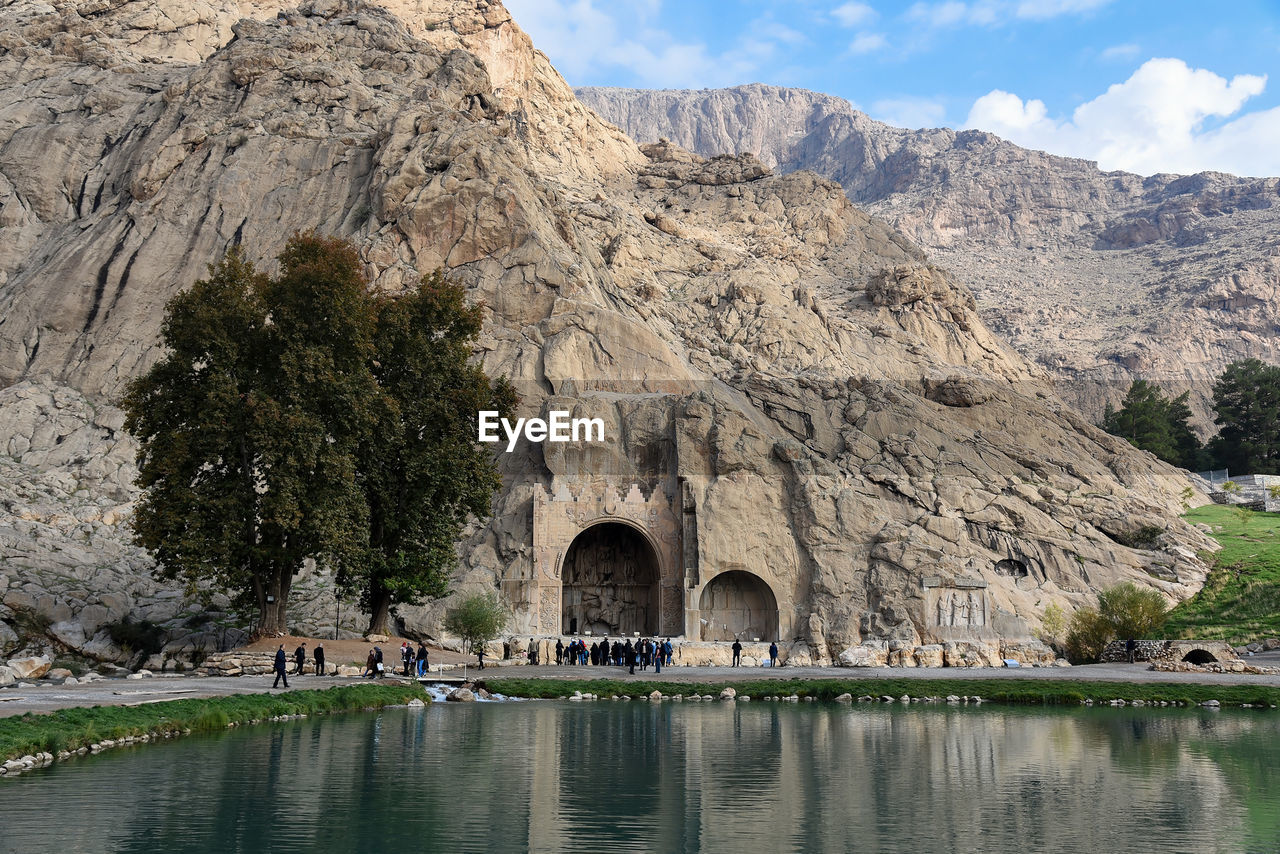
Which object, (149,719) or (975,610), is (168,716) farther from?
(975,610)

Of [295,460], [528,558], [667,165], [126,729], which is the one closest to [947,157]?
[667,165]

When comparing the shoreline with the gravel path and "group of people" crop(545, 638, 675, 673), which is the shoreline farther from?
"group of people" crop(545, 638, 675, 673)

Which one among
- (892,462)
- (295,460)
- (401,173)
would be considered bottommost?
(295,460)

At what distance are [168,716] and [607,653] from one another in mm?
22325

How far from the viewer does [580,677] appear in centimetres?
3416

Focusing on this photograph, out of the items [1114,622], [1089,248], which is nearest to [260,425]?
[1114,622]

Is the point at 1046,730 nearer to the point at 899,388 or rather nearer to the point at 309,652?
the point at 309,652

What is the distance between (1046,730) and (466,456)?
22.6 m

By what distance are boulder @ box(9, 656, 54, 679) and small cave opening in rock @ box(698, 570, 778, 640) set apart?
26749 millimetres

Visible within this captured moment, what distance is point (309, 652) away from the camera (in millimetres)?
34062

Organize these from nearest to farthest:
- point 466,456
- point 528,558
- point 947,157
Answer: point 466,456 → point 528,558 → point 947,157

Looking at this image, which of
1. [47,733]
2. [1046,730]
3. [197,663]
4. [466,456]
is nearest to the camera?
[47,733]

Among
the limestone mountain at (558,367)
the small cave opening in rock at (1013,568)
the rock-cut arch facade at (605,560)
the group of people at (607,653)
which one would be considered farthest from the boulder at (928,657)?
the rock-cut arch facade at (605,560)

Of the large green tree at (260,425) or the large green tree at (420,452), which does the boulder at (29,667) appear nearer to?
the large green tree at (260,425)
